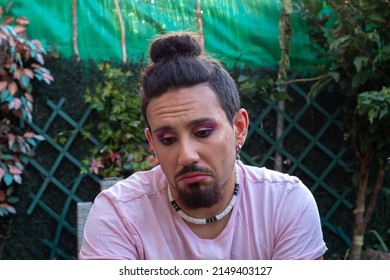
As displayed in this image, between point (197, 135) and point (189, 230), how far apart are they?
0.29 m

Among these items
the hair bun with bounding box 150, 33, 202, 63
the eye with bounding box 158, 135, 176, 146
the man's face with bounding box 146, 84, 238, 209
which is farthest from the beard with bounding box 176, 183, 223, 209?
the hair bun with bounding box 150, 33, 202, 63

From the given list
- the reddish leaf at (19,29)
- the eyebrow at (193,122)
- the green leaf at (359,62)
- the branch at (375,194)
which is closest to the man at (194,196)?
the eyebrow at (193,122)

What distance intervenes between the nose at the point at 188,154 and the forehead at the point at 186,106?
0.07 metres

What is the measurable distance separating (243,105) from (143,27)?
839 millimetres

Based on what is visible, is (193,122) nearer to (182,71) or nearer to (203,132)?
(203,132)

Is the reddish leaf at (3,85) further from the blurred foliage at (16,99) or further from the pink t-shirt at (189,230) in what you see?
the pink t-shirt at (189,230)

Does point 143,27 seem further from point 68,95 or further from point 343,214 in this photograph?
→ point 343,214

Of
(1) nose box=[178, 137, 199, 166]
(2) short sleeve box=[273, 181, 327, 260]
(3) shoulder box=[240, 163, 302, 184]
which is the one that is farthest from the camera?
(3) shoulder box=[240, 163, 302, 184]

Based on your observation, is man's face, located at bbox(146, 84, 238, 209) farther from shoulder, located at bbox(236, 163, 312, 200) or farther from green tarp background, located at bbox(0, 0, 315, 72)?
green tarp background, located at bbox(0, 0, 315, 72)

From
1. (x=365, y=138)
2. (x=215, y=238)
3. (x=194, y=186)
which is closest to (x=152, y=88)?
(x=194, y=186)

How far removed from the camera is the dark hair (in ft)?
5.09

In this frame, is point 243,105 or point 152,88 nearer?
point 152,88

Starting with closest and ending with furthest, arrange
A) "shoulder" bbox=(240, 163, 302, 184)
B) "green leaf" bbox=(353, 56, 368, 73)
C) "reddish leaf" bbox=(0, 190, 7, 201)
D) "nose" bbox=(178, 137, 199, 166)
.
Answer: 1. "nose" bbox=(178, 137, 199, 166)
2. "shoulder" bbox=(240, 163, 302, 184)
3. "green leaf" bbox=(353, 56, 368, 73)
4. "reddish leaf" bbox=(0, 190, 7, 201)

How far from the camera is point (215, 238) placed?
1601 millimetres
